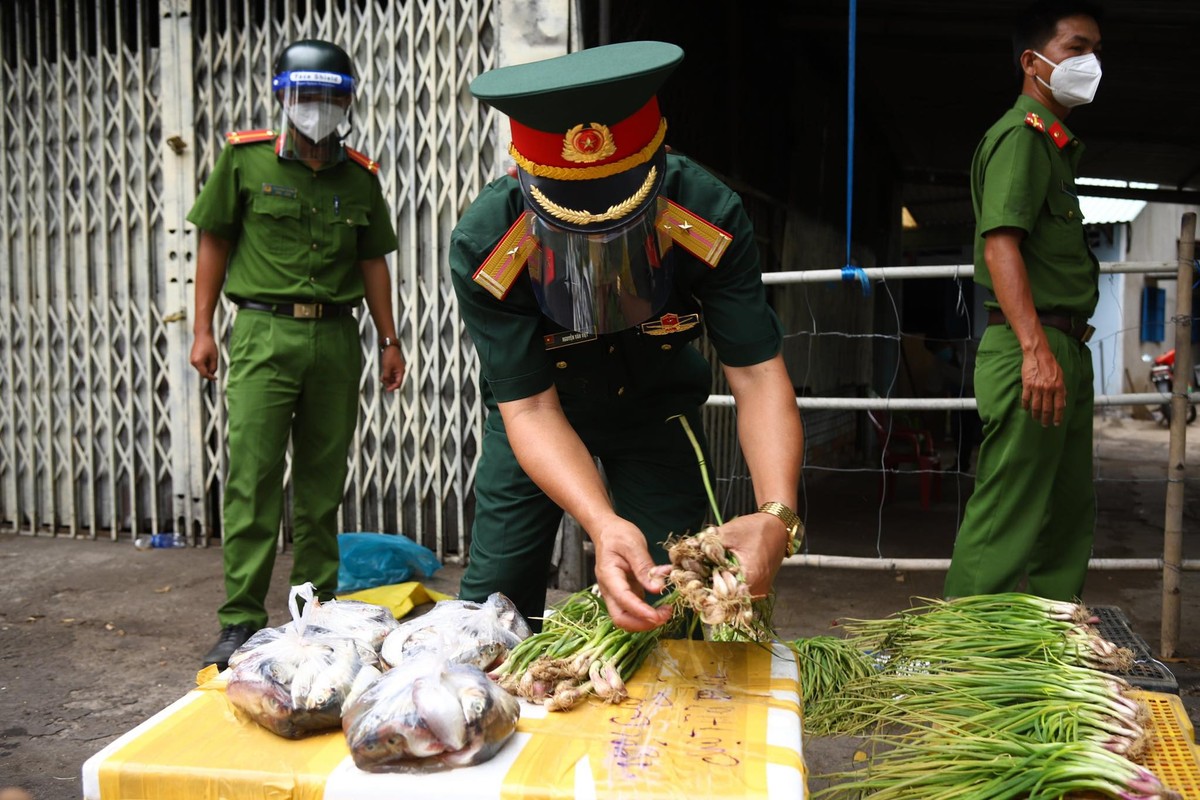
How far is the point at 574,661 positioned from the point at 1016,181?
2.22 metres

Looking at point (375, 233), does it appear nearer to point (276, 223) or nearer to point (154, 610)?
point (276, 223)

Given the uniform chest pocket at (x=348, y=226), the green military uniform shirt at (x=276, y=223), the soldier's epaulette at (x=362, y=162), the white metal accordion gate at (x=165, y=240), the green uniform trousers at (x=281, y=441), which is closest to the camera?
the green uniform trousers at (x=281, y=441)

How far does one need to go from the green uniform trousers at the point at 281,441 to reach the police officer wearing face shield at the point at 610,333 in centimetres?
125

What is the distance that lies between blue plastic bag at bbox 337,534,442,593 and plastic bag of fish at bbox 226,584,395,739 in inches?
108

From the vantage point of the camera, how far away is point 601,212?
1836 millimetres

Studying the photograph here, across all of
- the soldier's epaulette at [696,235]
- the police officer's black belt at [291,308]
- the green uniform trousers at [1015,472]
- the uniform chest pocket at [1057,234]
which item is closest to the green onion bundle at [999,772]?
the soldier's epaulette at [696,235]

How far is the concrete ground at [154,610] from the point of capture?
10.0ft

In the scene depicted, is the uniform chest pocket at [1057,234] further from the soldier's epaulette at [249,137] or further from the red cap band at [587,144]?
the soldier's epaulette at [249,137]

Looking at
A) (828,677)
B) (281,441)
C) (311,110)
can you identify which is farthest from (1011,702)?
(311,110)

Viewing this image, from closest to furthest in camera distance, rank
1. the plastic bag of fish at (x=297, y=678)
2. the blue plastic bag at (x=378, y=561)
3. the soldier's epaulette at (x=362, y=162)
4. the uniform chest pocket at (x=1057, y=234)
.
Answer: the plastic bag of fish at (x=297, y=678), the uniform chest pocket at (x=1057, y=234), the soldier's epaulette at (x=362, y=162), the blue plastic bag at (x=378, y=561)

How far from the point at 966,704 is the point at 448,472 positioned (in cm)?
330

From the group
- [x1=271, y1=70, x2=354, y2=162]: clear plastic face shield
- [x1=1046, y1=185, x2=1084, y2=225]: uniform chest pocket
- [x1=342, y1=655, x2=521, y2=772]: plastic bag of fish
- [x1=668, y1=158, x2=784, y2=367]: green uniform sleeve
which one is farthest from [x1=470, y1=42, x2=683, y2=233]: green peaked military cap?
[x1=271, y1=70, x2=354, y2=162]: clear plastic face shield

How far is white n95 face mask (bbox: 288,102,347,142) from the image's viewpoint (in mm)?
3611

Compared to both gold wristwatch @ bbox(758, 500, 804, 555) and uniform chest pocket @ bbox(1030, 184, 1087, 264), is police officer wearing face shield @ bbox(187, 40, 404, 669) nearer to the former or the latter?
gold wristwatch @ bbox(758, 500, 804, 555)
